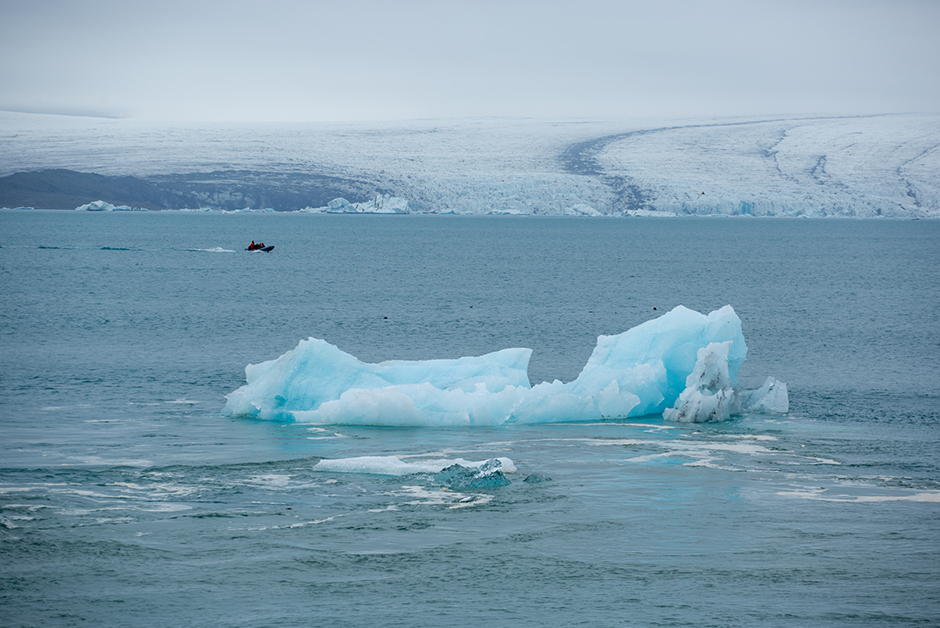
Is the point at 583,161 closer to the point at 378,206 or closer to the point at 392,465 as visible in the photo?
the point at 378,206

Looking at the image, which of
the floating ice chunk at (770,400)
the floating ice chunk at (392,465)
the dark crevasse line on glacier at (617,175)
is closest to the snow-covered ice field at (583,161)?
the dark crevasse line on glacier at (617,175)

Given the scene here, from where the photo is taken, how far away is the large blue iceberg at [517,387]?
20750 millimetres

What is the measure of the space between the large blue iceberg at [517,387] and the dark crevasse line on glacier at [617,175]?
127m

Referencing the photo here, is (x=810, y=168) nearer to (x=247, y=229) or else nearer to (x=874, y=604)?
(x=247, y=229)

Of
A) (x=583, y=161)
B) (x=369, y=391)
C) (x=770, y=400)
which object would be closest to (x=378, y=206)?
(x=583, y=161)

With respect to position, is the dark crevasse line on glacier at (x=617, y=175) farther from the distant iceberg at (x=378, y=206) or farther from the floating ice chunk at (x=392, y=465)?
the floating ice chunk at (x=392, y=465)

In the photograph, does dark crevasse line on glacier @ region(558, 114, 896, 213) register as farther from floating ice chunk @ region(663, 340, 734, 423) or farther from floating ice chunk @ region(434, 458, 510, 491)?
floating ice chunk @ region(434, 458, 510, 491)

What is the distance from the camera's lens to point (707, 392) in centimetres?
2183

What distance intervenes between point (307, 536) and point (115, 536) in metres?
2.38

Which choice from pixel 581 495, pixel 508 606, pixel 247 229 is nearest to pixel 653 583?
pixel 508 606

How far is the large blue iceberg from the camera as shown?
68.1 ft

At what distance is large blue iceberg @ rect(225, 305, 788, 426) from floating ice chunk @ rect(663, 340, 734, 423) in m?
0.02

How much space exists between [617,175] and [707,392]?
137866mm

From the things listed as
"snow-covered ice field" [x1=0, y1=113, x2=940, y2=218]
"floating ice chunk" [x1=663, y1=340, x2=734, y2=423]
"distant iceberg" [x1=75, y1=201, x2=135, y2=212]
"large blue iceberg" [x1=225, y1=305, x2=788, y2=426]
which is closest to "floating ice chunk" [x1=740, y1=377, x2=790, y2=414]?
"large blue iceberg" [x1=225, y1=305, x2=788, y2=426]
